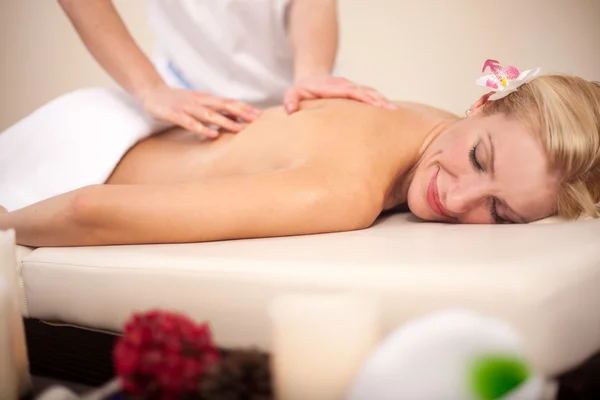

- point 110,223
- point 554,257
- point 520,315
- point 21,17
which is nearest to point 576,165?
point 554,257

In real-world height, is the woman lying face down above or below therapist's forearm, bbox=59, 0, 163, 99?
below

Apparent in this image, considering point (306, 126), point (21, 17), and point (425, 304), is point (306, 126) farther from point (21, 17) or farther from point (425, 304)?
point (21, 17)

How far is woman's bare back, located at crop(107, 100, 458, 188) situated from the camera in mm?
1048

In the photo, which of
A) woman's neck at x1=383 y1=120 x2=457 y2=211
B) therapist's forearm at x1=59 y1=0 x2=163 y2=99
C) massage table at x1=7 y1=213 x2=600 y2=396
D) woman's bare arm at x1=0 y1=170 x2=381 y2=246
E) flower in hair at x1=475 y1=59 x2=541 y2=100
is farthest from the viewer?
therapist's forearm at x1=59 y1=0 x2=163 y2=99

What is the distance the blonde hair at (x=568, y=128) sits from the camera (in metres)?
0.98

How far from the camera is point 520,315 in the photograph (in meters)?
0.60

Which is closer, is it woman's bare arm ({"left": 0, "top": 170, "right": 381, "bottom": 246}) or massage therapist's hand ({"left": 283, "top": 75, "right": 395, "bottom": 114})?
woman's bare arm ({"left": 0, "top": 170, "right": 381, "bottom": 246})

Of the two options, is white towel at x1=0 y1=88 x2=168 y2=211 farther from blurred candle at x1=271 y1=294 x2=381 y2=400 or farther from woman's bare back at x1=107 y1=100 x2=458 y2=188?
blurred candle at x1=271 y1=294 x2=381 y2=400

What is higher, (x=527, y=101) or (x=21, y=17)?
(x=21, y=17)

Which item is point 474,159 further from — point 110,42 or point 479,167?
point 110,42

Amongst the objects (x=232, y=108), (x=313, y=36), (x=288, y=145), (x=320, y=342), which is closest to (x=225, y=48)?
(x=313, y=36)

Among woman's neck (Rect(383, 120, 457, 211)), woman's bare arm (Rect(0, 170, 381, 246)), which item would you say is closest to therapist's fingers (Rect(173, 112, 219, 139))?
woman's bare arm (Rect(0, 170, 381, 246))

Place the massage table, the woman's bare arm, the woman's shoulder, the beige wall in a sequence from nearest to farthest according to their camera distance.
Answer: the massage table, the woman's bare arm, the woman's shoulder, the beige wall

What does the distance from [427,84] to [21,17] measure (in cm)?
193
